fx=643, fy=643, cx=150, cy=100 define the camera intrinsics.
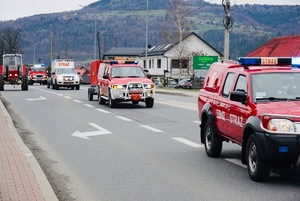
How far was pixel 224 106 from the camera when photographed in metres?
10.9

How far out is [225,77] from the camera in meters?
11.4

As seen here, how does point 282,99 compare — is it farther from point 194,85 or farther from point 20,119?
point 194,85

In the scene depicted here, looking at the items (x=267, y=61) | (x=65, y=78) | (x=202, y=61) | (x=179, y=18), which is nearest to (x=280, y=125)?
(x=267, y=61)

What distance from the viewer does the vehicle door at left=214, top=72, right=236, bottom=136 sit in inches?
424

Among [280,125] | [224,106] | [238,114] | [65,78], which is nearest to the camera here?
[280,125]

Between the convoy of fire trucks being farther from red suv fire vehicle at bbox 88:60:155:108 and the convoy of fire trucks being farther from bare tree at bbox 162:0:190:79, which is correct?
bare tree at bbox 162:0:190:79

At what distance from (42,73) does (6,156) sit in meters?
62.9

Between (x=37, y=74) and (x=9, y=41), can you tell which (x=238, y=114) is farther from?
(x=9, y=41)

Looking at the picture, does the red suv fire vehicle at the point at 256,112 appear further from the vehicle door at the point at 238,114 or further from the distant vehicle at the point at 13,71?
the distant vehicle at the point at 13,71

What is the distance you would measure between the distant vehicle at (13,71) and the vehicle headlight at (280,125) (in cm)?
4033

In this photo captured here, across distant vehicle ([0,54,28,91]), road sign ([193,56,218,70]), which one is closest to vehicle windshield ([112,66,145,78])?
distant vehicle ([0,54,28,91])

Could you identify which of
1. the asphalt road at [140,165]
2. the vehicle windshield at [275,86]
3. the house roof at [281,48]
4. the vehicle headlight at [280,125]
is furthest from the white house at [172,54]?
the vehicle headlight at [280,125]

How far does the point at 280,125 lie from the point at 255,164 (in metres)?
0.83

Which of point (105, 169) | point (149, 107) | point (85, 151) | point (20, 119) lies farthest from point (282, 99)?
point (149, 107)
